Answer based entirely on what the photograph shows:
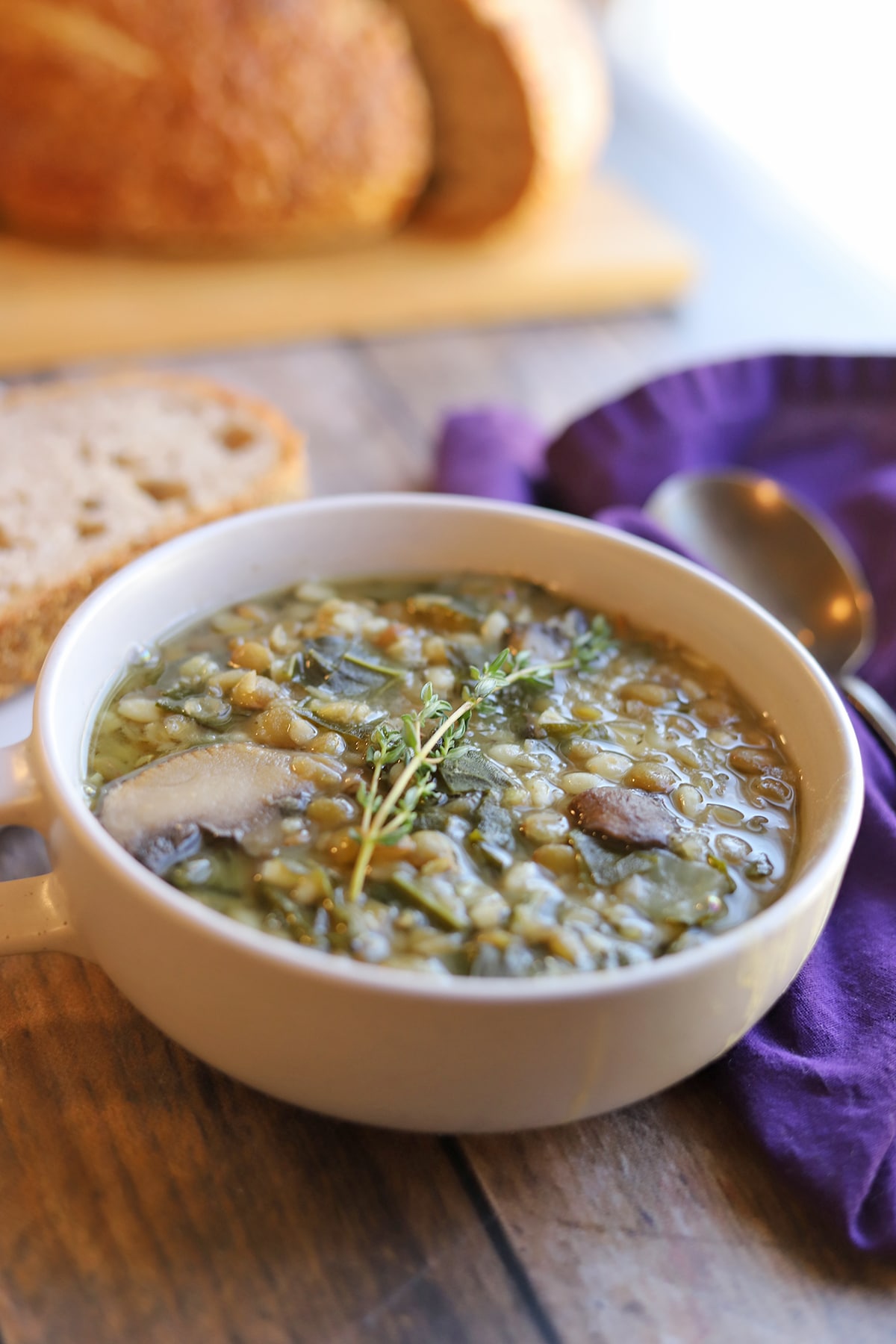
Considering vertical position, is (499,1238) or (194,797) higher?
(194,797)

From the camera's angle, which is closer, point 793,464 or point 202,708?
point 202,708

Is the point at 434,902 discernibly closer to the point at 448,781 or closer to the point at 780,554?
the point at 448,781

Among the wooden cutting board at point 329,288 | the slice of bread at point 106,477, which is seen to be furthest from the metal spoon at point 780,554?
the wooden cutting board at point 329,288

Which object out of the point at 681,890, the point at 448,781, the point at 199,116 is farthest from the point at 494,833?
the point at 199,116

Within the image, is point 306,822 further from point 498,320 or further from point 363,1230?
point 498,320

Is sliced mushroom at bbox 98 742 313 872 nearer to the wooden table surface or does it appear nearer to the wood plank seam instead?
the wooden table surface
